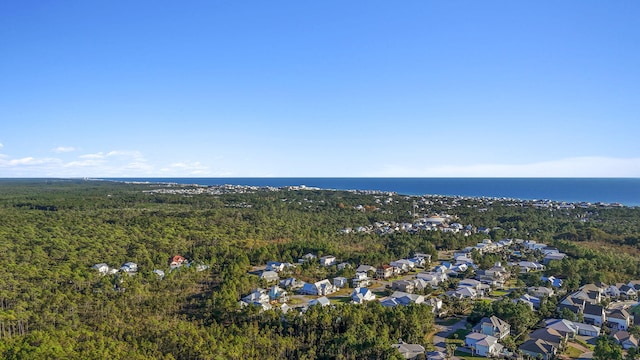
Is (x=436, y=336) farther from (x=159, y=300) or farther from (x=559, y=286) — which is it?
(x=159, y=300)

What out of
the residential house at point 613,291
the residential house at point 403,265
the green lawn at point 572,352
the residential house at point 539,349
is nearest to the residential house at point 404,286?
the residential house at point 403,265

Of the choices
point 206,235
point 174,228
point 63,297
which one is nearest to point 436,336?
point 63,297

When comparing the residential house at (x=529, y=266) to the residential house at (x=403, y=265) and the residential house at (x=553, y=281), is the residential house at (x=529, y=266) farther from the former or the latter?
the residential house at (x=403, y=265)

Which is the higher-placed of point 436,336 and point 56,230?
point 56,230

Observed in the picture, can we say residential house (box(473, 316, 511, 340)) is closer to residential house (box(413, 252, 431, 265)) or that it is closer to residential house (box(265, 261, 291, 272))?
residential house (box(413, 252, 431, 265))

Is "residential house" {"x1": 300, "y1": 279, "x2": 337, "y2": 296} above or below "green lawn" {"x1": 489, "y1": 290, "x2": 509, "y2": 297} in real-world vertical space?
above

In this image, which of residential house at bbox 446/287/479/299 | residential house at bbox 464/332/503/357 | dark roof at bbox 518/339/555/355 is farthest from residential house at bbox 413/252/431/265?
dark roof at bbox 518/339/555/355

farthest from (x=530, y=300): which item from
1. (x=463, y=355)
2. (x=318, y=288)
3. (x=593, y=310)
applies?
(x=318, y=288)
